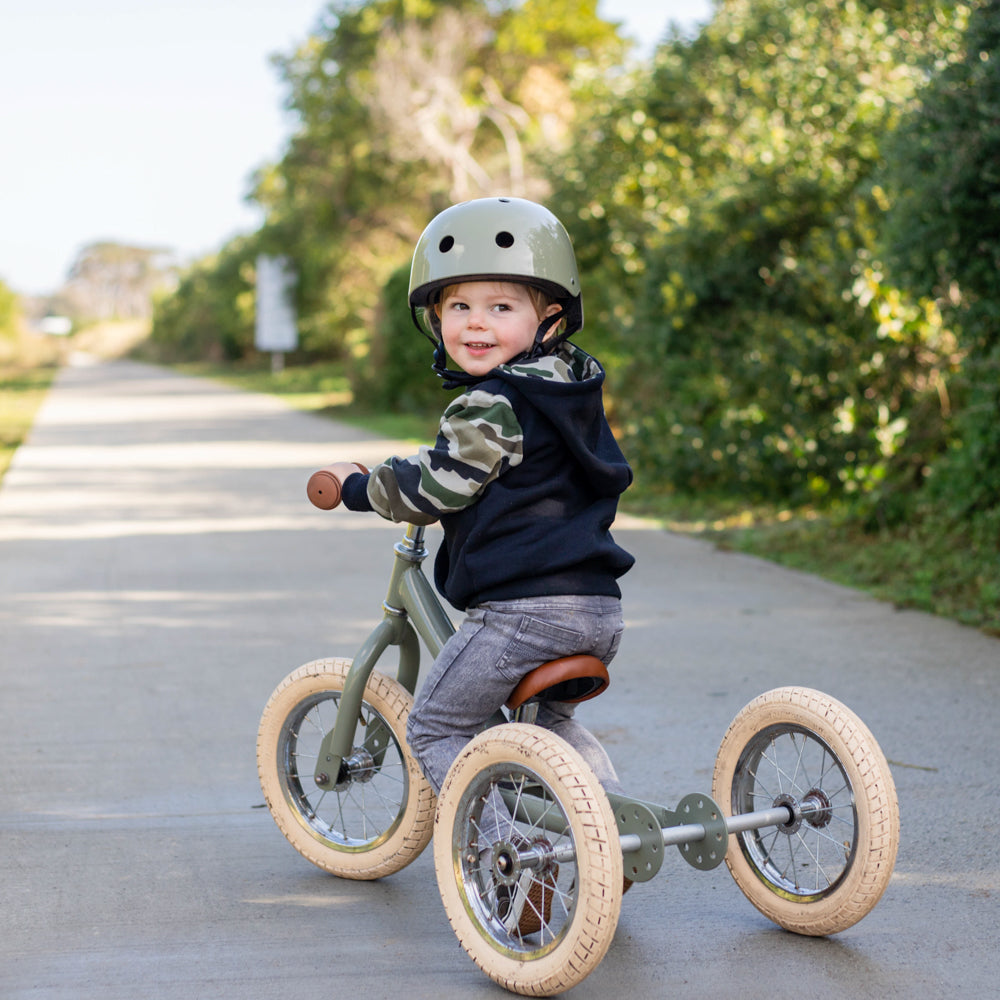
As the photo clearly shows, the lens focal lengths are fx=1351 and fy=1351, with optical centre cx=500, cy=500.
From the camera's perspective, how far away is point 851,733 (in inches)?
120

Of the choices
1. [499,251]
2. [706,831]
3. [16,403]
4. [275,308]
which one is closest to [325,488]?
[499,251]

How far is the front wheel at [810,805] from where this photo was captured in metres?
2.99

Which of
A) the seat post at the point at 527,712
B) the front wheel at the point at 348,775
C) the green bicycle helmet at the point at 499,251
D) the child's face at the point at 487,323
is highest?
the green bicycle helmet at the point at 499,251

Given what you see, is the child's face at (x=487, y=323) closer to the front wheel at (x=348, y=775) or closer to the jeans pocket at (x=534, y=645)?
the jeans pocket at (x=534, y=645)

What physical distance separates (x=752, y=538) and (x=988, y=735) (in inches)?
167

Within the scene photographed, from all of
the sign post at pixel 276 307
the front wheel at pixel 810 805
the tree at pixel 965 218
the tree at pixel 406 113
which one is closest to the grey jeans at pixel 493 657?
the front wheel at pixel 810 805

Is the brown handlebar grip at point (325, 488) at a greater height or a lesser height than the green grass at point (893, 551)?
greater

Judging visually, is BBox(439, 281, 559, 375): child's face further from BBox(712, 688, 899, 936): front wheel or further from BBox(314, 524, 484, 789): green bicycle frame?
BBox(712, 688, 899, 936): front wheel

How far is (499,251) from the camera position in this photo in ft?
10.1

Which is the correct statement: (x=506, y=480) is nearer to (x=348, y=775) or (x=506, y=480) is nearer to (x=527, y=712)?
(x=527, y=712)

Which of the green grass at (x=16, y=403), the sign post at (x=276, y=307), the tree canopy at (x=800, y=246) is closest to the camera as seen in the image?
the tree canopy at (x=800, y=246)

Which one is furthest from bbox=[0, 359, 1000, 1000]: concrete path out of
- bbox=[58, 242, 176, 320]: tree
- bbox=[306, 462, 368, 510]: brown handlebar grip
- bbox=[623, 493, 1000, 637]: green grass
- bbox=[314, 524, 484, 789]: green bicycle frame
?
bbox=[58, 242, 176, 320]: tree

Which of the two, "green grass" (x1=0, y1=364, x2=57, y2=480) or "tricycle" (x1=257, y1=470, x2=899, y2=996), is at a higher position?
"tricycle" (x1=257, y1=470, x2=899, y2=996)

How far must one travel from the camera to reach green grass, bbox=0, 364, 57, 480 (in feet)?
54.8
